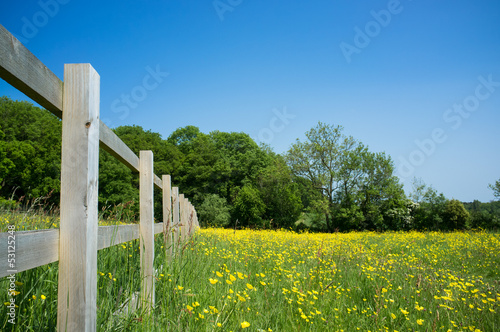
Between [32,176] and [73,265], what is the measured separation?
117 feet

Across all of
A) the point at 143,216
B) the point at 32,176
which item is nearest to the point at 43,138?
the point at 32,176

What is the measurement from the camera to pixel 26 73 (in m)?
1.11

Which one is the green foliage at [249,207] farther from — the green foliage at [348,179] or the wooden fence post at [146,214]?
the wooden fence post at [146,214]

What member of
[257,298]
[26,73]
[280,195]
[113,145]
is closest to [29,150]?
[280,195]

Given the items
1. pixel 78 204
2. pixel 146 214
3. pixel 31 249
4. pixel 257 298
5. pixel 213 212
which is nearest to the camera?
pixel 31 249

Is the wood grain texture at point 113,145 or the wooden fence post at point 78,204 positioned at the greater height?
the wood grain texture at point 113,145

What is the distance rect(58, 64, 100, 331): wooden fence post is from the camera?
1.35m

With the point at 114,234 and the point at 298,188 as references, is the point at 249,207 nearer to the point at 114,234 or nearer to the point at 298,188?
the point at 298,188

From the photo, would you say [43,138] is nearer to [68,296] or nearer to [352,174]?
[352,174]

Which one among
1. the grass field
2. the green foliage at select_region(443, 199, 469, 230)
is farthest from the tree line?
the grass field

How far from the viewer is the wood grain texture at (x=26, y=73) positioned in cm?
101

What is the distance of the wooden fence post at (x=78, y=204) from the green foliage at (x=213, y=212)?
3296cm

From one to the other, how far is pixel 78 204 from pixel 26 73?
59cm

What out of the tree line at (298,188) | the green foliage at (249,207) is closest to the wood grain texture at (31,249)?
the tree line at (298,188)
